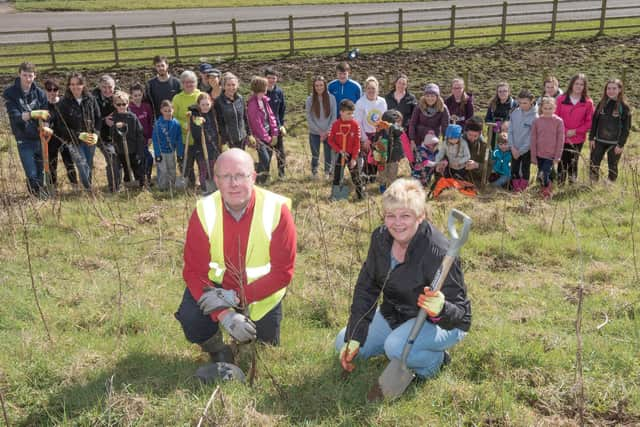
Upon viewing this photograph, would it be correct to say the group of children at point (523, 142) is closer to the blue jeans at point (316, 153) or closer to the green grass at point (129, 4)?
the blue jeans at point (316, 153)

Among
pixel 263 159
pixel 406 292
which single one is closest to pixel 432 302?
pixel 406 292

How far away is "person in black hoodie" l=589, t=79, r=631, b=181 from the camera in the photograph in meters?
8.36

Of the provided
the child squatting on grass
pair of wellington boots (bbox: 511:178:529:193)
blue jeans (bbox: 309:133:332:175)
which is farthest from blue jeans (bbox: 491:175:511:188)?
the child squatting on grass

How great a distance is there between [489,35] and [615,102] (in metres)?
13.0

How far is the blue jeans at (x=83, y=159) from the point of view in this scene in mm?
8297

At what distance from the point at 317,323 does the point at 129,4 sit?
34552mm

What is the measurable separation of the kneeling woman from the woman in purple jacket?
5.24m

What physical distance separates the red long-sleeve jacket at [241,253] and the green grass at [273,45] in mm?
15696

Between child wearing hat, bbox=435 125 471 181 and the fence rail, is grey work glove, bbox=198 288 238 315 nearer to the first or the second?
child wearing hat, bbox=435 125 471 181

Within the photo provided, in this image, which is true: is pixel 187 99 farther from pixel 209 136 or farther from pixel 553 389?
pixel 553 389

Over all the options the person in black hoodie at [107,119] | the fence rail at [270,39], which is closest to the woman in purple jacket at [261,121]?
the person in black hoodie at [107,119]

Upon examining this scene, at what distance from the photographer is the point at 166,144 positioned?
8852 millimetres

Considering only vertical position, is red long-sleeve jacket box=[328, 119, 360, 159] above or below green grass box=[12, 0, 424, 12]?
below

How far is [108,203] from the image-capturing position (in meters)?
7.70
